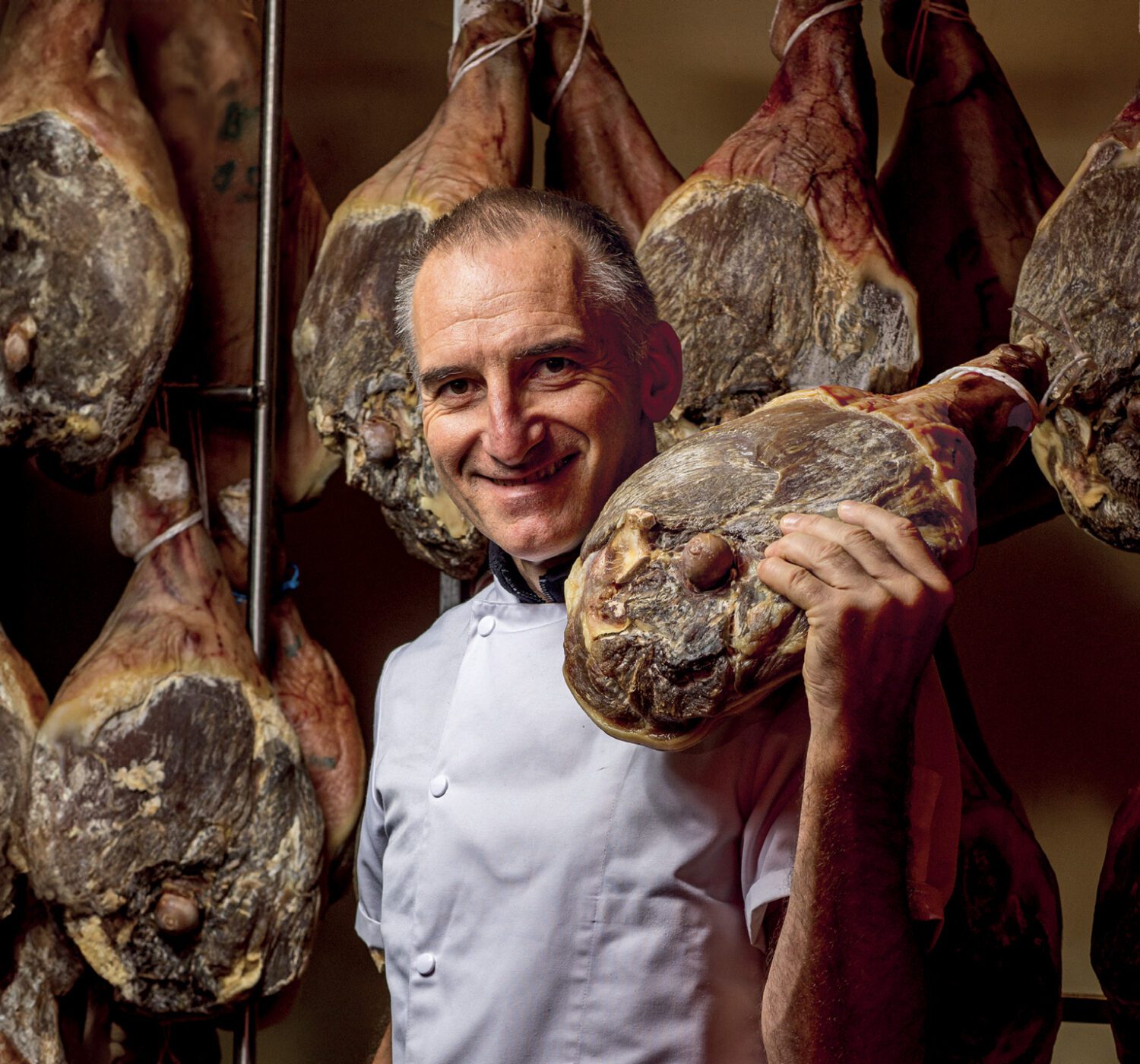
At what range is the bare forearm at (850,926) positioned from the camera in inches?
29.3

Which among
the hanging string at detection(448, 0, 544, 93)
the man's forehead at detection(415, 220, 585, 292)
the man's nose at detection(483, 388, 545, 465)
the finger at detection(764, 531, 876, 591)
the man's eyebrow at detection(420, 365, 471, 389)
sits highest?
the hanging string at detection(448, 0, 544, 93)

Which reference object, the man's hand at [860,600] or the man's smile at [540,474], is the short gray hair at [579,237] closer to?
the man's smile at [540,474]

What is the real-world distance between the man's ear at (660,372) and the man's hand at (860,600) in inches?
14.6

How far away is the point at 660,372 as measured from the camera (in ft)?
3.58

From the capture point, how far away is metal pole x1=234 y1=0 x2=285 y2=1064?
158 centimetres

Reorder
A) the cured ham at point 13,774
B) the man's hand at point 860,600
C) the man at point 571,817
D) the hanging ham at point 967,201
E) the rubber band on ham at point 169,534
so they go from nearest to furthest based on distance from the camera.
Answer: the man's hand at point 860,600, the man at point 571,817, the hanging ham at point 967,201, the cured ham at point 13,774, the rubber band on ham at point 169,534

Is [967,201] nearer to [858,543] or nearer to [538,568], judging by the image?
[538,568]

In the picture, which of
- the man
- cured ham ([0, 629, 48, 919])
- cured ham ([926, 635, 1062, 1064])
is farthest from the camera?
cured ham ([0, 629, 48, 919])

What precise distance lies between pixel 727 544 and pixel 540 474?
274 mm

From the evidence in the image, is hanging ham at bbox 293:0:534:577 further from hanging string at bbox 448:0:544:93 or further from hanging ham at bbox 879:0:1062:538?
hanging ham at bbox 879:0:1062:538

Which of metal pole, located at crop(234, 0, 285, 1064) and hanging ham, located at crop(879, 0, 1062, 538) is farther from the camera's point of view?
metal pole, located at crop(234, 0, 285, 1064)

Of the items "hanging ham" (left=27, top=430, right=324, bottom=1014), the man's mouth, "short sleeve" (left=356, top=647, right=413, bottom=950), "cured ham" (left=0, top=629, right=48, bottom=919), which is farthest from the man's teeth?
"cured ham" (left=0, top=629, right=48, bottom=919)

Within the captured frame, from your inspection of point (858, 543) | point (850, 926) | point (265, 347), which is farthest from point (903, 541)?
point (265, 347)

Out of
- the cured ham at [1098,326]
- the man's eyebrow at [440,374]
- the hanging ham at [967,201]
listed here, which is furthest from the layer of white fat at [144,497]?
the cured ham at [1098,326]
